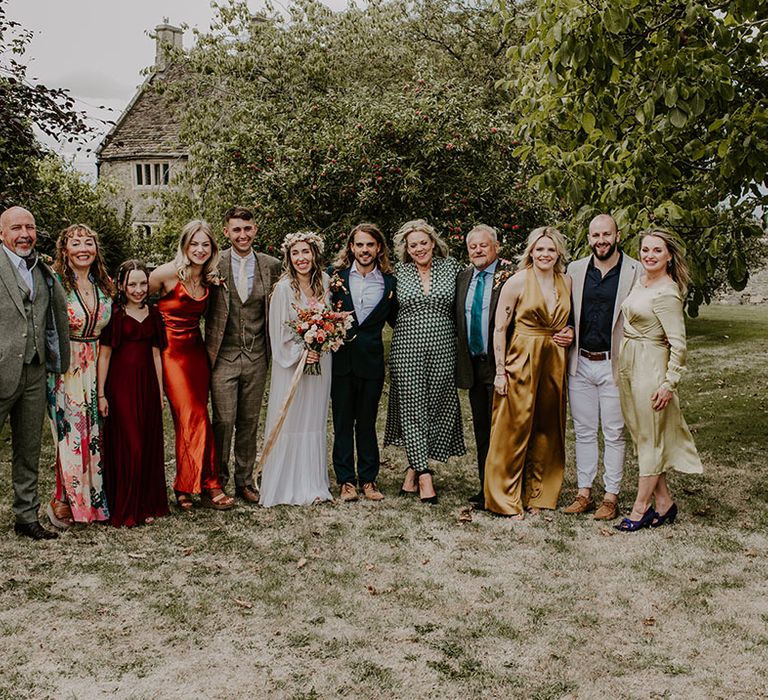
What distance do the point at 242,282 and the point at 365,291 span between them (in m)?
1.09

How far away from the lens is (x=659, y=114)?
7.49 metres

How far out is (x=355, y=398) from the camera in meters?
7.73

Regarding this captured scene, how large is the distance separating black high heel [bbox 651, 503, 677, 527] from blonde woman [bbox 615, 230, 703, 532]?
119mm

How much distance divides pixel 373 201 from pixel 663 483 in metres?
8.68

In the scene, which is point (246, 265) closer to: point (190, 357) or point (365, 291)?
point (190, 357)

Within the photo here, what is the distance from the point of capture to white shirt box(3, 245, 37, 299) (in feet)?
20.3

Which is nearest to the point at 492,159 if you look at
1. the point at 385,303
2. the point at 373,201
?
the point at 373,201

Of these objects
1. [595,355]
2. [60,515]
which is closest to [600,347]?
[595,355]

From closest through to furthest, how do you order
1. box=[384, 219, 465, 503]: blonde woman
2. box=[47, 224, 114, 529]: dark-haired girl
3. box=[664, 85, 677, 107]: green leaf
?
box=[664, 85, 677, 107]: green leaf, box=[47, 224, 114, 529]: dark-haired girl, box=[384, 219, 465, 503]: blonde woman

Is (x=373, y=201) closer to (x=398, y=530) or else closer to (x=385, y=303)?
(x=385, y=303)

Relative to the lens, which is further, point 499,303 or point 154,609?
point 499,303

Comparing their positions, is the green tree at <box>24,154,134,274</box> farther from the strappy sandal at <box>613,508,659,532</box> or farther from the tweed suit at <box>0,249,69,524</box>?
the strappy sandal at <box>613,508,659,532</box>

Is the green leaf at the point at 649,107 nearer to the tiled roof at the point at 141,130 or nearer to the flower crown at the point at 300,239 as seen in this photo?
the flower crown at the point at 300,239

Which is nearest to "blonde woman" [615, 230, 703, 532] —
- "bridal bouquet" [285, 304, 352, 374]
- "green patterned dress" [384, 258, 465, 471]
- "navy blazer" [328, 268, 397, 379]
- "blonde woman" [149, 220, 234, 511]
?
"green patterned dress" [384, 258, 465, 471]
